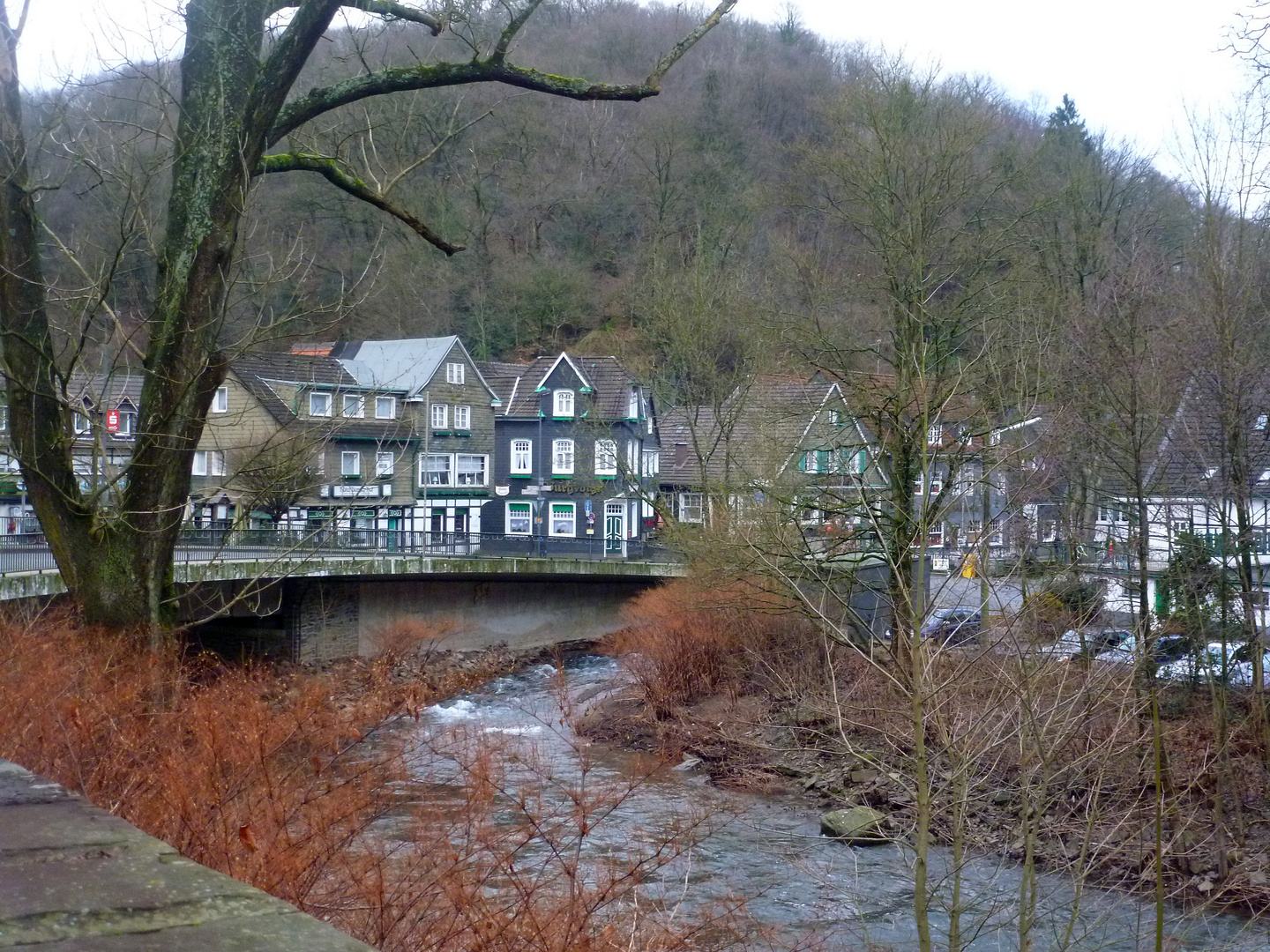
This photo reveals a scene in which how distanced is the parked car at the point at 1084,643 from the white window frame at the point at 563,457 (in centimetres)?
4011

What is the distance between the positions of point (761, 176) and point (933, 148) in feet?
144

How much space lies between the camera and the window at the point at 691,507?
35875 millimetres

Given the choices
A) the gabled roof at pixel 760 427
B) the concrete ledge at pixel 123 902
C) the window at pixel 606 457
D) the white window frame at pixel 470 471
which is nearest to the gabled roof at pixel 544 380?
the white window frame at pixel 470 471

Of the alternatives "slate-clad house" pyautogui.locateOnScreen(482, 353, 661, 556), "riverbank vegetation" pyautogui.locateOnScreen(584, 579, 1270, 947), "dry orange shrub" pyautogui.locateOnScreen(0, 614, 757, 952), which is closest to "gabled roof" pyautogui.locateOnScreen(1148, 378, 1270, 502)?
"riverbank vegetation" pyautogui.locateOnScreen(584, 579, 1270, 947)

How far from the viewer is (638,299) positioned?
4300 cm

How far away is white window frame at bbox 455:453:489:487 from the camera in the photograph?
53.7m

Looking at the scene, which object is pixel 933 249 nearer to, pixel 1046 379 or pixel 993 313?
pixel 993 313

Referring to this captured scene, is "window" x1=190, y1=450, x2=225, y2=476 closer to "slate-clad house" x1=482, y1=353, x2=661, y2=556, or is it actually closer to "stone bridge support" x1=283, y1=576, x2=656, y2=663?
"stone bridge support" x1=283, y1=576, x2=656, y2=663

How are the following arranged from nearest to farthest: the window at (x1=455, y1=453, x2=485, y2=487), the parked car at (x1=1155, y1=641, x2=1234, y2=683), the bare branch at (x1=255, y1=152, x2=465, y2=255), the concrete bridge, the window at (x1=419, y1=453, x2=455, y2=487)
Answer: the bare branch at (x1=255, y1=152, x2=465, y2=255)
the parked car at (x1=1155, y1=641, x2=1234, y2=683)
the concrete bridge
the window at (x1=419, y1=453, x2=455, y2=487)
the window at (x1=455, y1=453, x2=485, y2=487)

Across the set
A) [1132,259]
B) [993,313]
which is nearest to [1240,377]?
[993,313]

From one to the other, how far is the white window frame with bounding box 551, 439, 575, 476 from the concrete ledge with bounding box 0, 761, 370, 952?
51100mm

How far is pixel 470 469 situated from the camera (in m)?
54.3

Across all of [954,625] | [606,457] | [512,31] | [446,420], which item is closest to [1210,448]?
[954,625]

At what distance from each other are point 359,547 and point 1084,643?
25.3 meters
